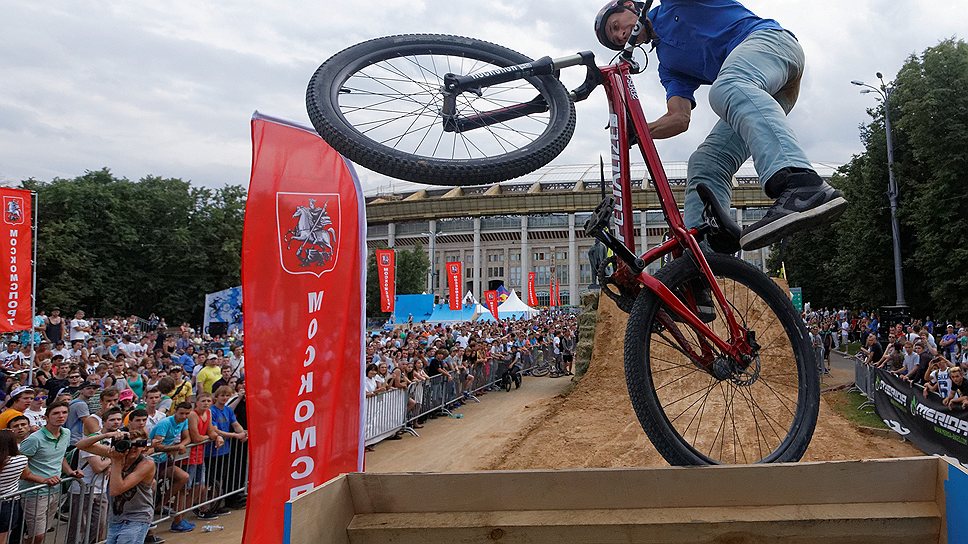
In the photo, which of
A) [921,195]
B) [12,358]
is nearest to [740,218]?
[12,358]

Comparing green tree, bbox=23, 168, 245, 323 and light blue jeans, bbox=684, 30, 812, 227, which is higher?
green tree, bbox=23, 168, 245, 323

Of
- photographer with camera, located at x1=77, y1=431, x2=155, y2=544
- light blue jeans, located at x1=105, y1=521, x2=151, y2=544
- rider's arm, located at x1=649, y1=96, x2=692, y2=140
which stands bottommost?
light blue jeans, located at x1=105, y1=521, x2=151, y2=544

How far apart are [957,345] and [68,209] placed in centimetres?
5367

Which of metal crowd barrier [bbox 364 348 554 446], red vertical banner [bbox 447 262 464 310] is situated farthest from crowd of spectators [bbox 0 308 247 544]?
red vertical banner [bbox 447 262 464 310]

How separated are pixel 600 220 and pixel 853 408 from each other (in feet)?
54.6

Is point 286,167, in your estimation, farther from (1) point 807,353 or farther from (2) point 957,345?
(2) point 957,345

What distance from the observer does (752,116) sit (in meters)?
2.93

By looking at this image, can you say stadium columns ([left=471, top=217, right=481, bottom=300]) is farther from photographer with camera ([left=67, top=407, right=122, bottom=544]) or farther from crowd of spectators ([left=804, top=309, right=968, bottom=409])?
photographer with camera ([left=67, top=407, right=122, bottom=544])

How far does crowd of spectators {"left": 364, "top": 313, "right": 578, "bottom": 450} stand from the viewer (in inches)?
584

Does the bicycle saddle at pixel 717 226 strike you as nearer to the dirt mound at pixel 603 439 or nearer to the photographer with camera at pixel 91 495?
the photographer with camera at pixel 91 495

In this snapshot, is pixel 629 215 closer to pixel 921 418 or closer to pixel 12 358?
pixel 921 418

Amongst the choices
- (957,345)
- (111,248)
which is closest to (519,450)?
(957,345)

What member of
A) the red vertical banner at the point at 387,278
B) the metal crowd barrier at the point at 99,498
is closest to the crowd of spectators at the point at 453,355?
the red vertical banner at the point at 387,278

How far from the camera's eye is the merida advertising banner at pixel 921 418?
383 inches
